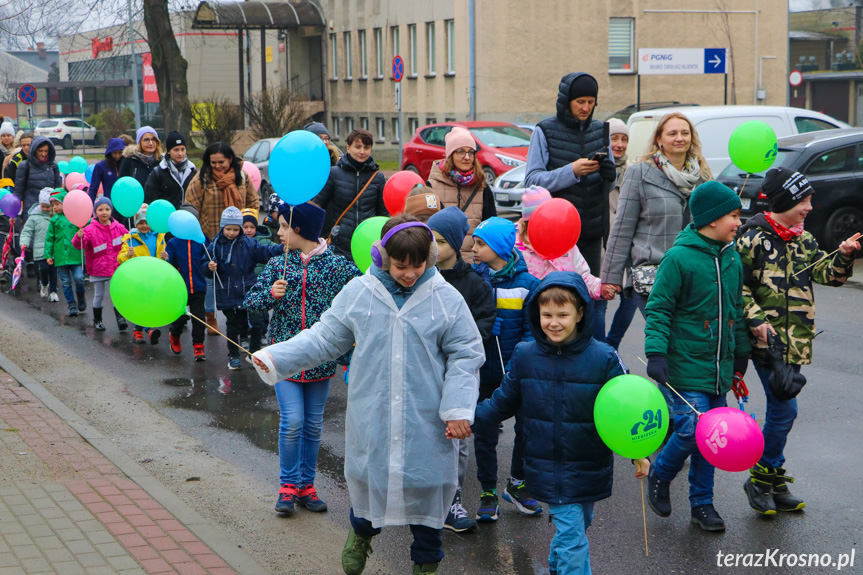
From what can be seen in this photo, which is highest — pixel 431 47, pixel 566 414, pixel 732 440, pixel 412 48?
pixel 412 48

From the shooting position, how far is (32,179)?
45.0 feet

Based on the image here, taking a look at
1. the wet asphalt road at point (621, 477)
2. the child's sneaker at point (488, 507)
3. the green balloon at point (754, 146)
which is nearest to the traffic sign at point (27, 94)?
the wet asphalt road at point (621, 477)

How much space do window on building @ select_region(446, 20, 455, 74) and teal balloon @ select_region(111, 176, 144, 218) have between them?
91.9ft

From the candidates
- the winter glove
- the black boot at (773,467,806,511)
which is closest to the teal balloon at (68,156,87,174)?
the winter glove

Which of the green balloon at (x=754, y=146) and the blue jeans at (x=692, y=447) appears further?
the green balloon at (x=754, y=146)

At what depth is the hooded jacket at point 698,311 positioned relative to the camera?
4.99 metres

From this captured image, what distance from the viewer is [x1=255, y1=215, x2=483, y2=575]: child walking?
163 inches

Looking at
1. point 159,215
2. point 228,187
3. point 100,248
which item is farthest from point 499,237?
point 100,248

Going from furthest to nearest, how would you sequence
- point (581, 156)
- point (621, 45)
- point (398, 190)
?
point (621, 45)
point (398, 190)
point (581, 156)

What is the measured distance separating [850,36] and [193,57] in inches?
1553

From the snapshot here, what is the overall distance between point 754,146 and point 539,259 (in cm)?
160

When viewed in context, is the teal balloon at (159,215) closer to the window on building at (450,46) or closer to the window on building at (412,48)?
the window on building at (450,46)

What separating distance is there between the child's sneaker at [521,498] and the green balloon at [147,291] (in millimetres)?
2012

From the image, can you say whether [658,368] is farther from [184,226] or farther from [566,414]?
[184,226]
